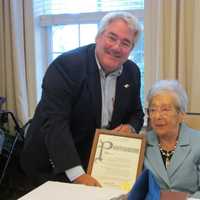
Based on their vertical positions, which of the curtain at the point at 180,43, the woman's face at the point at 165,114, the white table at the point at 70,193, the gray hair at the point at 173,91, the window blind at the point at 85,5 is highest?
the window blind at the point at 85,5

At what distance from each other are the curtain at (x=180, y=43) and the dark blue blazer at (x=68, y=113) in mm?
756

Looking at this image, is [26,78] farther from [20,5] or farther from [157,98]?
[157,98]

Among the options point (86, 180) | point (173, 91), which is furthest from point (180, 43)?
point (86, 180)

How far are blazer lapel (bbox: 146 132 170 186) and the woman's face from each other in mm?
54

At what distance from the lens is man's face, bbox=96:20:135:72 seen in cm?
190

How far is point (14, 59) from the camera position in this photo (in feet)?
11.1

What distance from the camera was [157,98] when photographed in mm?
2029

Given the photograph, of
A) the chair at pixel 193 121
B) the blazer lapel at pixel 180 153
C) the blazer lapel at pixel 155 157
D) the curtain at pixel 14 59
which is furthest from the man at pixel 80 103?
the curtain at pixel 14 59

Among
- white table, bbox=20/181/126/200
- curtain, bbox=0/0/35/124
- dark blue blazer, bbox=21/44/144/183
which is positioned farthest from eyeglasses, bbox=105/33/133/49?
curtain, bbox=0/0/35/124

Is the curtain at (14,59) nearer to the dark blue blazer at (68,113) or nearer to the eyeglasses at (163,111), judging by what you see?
the dark blue blazer at (68,113)

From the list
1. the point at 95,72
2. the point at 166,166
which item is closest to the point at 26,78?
the point at 95,72

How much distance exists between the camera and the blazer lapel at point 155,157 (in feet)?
6.30

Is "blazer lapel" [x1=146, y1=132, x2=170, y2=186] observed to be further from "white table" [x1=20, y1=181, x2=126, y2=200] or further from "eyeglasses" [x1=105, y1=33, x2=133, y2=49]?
"eyeglasses" [x1=105, y1=33, x2=133, y2=49]

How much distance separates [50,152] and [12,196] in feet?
→ 5.72
